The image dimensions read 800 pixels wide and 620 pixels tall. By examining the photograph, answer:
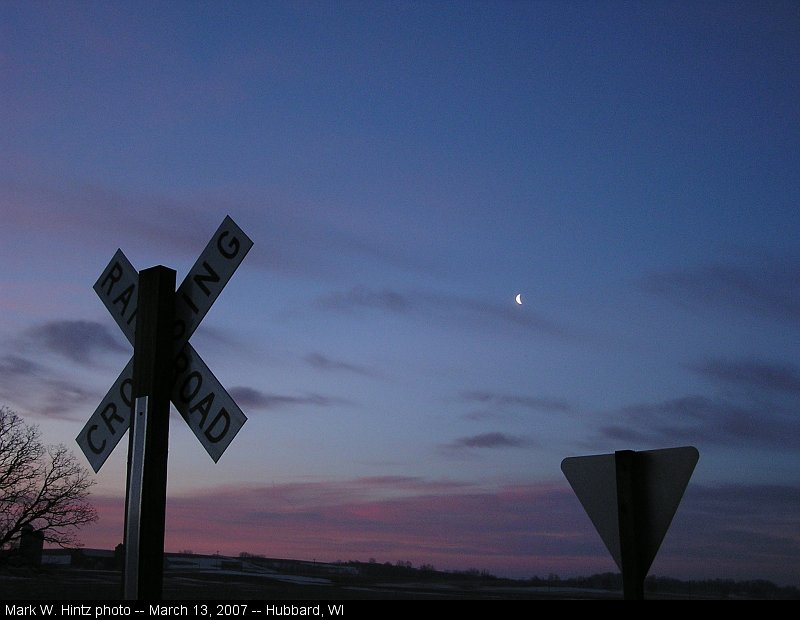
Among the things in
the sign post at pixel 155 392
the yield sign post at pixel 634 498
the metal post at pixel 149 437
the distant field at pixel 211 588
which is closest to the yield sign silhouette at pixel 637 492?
the yield sign post at pixel 634 498

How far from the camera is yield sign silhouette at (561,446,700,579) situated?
5.46 metres

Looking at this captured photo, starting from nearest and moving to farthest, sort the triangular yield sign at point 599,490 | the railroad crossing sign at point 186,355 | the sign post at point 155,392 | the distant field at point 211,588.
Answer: the sign post at point 155,392 → the railroad crossing sign at point 186,355 → the triangular yield sign at point 599,490 → the distant field at point 211,588

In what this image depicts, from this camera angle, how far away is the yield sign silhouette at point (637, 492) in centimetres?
546

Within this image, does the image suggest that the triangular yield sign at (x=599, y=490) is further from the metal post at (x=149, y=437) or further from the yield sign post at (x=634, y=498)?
the metal post at (x=149, y=437)

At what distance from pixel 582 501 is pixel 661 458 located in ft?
2.03

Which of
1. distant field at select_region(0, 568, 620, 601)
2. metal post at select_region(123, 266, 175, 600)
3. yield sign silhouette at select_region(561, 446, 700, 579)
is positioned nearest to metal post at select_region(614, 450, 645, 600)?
Result: yield sign silhouette at select_region(561, 446, 700, 579)

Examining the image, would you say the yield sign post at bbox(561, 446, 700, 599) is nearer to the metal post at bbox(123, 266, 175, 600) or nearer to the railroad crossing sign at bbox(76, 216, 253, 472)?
the railroad crossing sign at bbox(76, 216, 253, 472)

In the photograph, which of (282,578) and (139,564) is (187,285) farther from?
(282,578)

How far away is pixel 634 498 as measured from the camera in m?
5.59

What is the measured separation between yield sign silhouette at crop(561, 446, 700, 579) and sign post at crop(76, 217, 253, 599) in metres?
2.66

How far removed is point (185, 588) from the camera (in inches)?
3445

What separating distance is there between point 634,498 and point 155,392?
3.17 meters

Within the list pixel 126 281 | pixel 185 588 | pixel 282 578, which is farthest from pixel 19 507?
pixel 282 578

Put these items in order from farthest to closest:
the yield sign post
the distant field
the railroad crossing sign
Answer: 1. the distant field
2. the yield sign post
3. the railroad crossing sign
